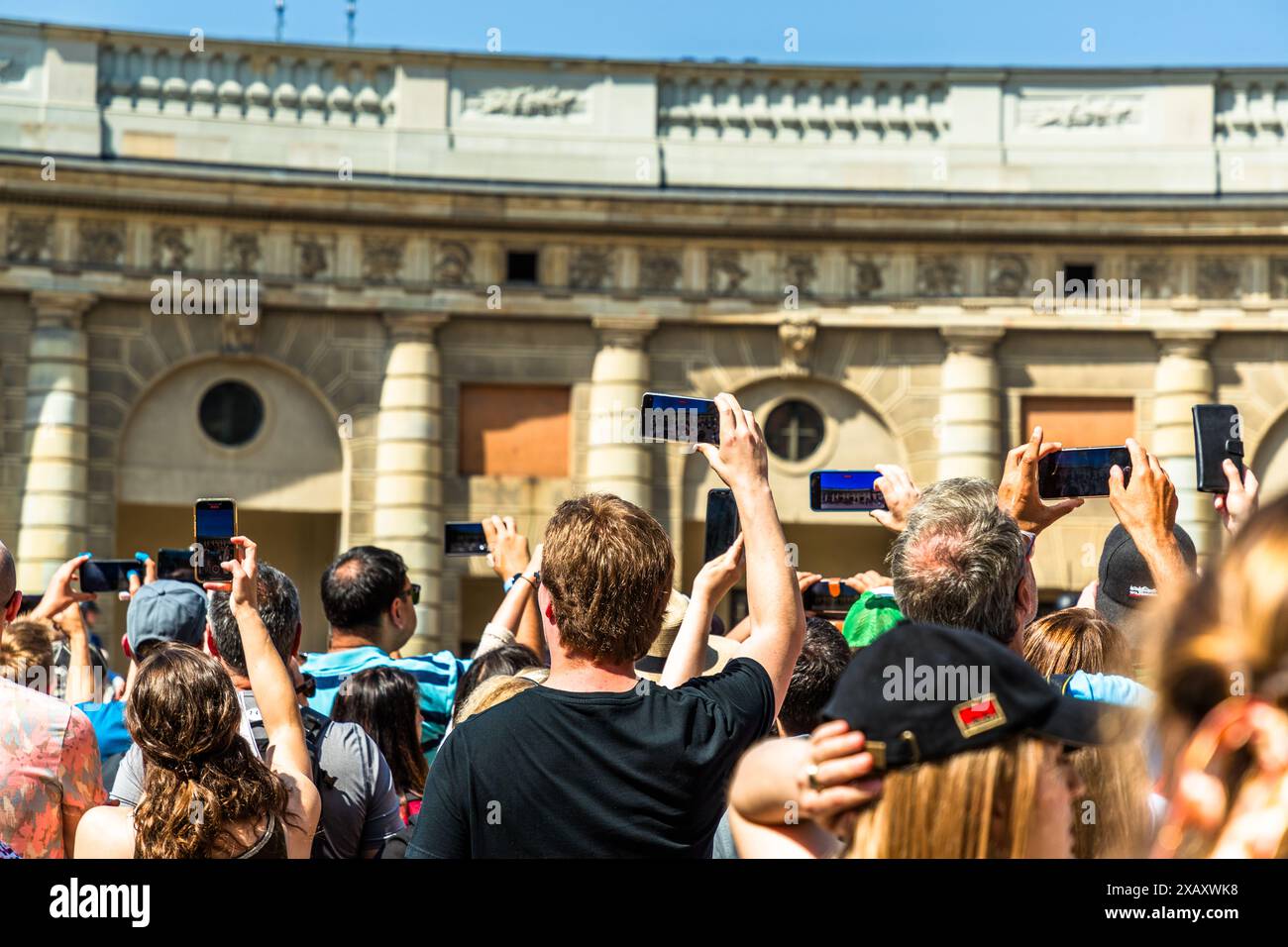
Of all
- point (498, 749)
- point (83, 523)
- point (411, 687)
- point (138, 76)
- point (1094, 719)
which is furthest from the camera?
point (138, 76)

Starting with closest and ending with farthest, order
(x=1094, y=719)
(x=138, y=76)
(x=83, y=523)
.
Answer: (x=1094, y=719) < (x=83, y=523) < (x=138, y=76)

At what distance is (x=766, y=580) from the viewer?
420 centimetres

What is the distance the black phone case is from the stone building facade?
15523mm

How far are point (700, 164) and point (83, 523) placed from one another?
29.4 ft

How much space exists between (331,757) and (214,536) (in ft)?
4.75

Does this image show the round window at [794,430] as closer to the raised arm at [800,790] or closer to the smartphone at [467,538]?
the smartphone at [467,538]

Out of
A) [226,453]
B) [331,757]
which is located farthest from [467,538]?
[226,453]

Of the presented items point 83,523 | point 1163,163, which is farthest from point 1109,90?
point 83,523

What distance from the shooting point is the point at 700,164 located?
2242 centimetres

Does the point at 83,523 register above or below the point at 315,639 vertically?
above

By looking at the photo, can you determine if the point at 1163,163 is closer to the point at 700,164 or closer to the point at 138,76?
the point at 700,164

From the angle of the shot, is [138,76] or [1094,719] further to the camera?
[138,76]

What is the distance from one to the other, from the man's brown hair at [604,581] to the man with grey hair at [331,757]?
4.55 ft

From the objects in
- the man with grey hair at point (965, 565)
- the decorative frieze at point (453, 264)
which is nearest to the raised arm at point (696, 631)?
the man with grey hair at point (965, 565)
